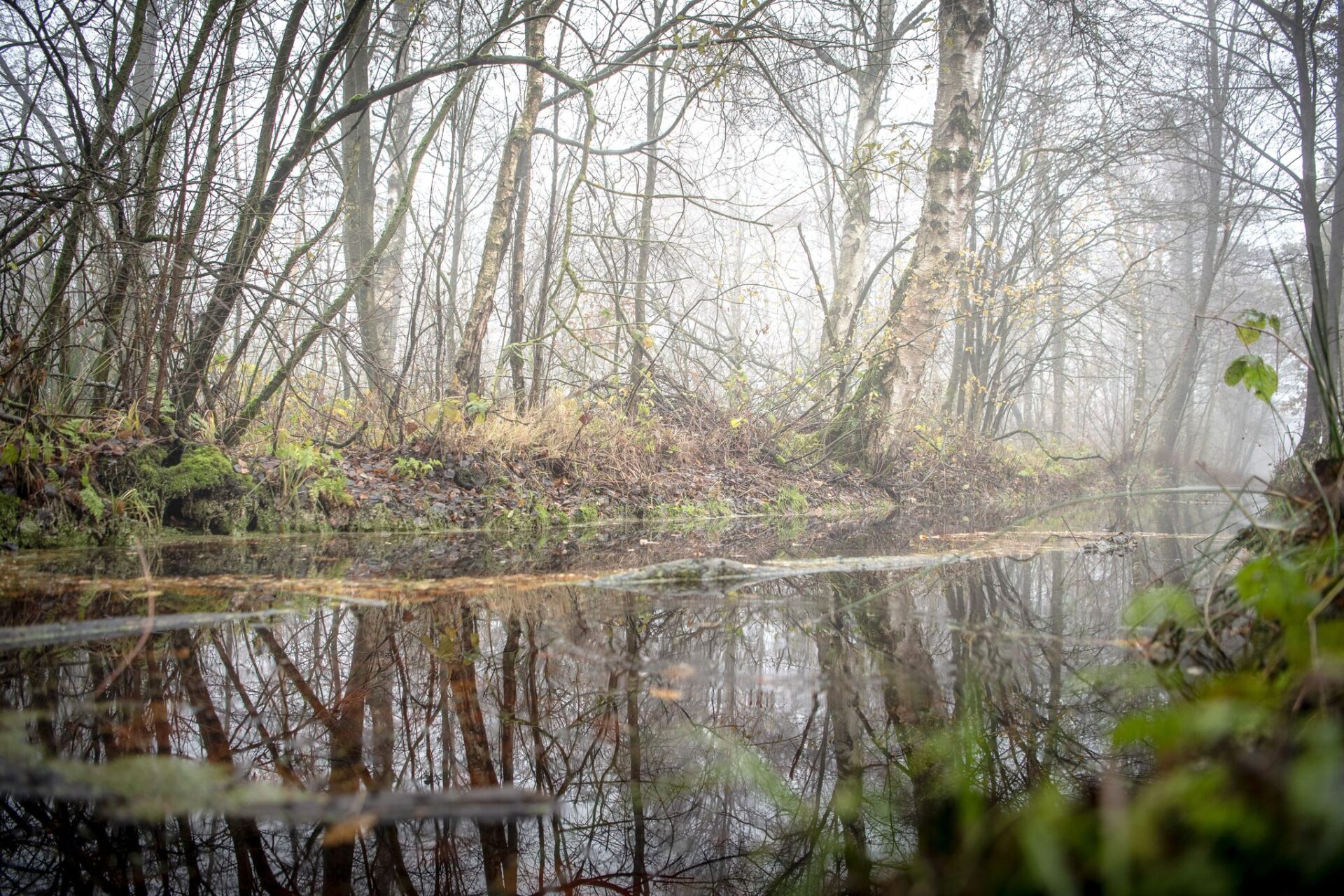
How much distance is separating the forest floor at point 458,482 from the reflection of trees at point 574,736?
8.44 ft

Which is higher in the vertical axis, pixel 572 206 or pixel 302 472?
pixel 572 206

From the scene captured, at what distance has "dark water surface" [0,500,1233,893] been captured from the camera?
108 centimetres

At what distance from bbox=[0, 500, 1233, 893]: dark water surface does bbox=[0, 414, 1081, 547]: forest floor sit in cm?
121

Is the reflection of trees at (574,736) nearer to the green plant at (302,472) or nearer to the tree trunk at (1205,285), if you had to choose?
the green plant at (302,472)

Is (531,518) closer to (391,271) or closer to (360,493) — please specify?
(360,493)

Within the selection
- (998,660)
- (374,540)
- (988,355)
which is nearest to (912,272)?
(988,355)

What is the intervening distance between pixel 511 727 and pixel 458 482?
4.81m

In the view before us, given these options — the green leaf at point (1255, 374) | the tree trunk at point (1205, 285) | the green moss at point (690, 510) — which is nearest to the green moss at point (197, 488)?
the green moss at point (690, 510)

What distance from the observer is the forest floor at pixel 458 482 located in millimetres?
3932

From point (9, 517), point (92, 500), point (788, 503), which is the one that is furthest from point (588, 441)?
point (9, 517)

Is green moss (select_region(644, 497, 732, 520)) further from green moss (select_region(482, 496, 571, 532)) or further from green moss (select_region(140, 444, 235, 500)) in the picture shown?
green moss (select_region(140, 444, 235, 500))

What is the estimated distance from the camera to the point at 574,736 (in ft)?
4.93

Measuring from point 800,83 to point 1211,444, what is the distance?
3619 cm

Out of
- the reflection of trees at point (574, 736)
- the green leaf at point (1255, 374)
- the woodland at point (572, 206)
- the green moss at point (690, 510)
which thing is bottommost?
the reflection of trees at point (574, 736)
